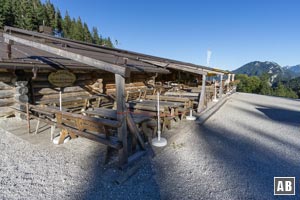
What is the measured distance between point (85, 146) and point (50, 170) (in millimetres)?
1070

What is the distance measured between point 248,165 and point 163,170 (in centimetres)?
171

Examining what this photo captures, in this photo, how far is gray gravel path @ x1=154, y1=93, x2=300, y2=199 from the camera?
2.80m

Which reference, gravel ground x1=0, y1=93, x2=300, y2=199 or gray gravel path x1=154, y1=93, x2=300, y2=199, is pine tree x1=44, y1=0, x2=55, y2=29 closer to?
gravel ground x1=0, y1=93, x2=300, y2=199

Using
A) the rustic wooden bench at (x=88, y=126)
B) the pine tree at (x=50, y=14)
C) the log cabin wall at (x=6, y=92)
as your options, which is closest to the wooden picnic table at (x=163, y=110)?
the rustic wooden bench at (x=88, y=126)

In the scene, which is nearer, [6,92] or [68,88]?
[6,92]

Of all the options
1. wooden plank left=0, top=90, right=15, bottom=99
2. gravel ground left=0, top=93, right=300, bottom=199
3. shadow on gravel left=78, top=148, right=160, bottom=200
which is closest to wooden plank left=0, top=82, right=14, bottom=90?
wooden plank left=0, top=90, right=15, bottom=99

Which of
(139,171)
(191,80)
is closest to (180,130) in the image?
(139,171)

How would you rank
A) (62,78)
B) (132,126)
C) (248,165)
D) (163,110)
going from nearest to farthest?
(132,126) → (248,165) → (163,110) → (62,78)

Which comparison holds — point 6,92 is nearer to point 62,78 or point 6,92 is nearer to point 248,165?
point 62,78

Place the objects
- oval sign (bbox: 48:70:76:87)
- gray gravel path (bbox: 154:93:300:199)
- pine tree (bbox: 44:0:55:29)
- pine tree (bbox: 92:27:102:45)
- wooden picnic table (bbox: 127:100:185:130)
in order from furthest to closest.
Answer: pine tree (bbox: 92:27:102:45) → pine tree (bbox: 44:0:55:29) → oval sign (bbox: 48:70:76:87) → wooden picnic table (bbox: 127:100:185:130) → gray gravel path (bbox: 154:93:300:199)

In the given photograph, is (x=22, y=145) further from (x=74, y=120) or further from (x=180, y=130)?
(x=180, y=130)

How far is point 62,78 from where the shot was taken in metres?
6.24

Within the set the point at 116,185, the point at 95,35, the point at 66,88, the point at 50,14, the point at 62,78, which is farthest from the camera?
the point at 95,35

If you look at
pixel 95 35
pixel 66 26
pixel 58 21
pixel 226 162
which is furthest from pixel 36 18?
pixel 226 162
